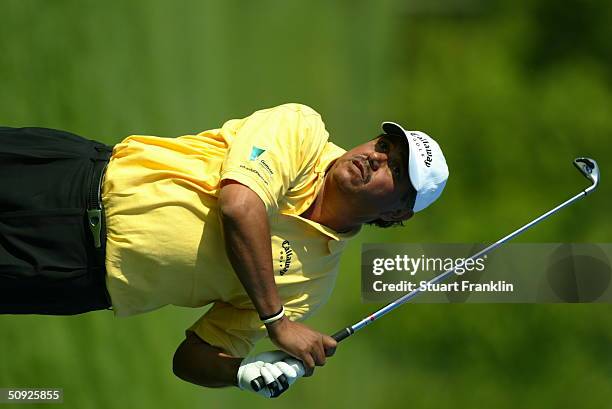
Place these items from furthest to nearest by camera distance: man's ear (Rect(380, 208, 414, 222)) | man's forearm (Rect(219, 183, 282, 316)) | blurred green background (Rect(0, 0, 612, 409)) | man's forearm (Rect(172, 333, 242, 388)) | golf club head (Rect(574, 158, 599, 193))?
blurred green background (Rect(0, 0, 612, 409)) → golf club head (Rect(574, 158, 599, 193)) → man's ear (Rect(380, 208, 414, 222)) → man's forearm (Rect(172, 333, 242, 388)) → man's forearm (Rect(219, 183, 282, 316))

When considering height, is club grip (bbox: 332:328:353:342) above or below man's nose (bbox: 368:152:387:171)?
below

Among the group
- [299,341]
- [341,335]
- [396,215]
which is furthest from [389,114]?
[299,341]

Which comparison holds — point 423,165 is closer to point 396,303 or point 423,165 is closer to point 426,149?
point 426,149

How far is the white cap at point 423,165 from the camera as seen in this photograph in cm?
163

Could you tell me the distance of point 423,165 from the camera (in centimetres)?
164

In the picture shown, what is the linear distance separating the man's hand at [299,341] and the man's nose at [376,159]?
1.14ft

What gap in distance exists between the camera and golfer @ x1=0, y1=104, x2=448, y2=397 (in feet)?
4.80

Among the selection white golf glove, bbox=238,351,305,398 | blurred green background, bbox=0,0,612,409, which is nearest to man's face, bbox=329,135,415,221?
white golf glove, bbox=238,351,305,398

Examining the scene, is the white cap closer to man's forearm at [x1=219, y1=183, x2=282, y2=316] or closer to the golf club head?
man's forearm at [x1=219, y1=183, x2=282, y2=316]

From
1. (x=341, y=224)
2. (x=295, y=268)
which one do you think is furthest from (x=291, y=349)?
(x=341, y=224)

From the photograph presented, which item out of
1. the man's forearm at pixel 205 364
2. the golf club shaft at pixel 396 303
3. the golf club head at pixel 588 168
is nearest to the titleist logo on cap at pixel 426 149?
the golf club shaft at pixel 396 303

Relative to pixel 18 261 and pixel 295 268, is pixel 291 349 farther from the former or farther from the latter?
pixel 18 261

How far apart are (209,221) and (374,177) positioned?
1.11ft

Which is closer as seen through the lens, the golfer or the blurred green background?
the golfer
